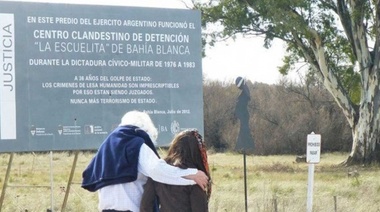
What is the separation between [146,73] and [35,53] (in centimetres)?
144

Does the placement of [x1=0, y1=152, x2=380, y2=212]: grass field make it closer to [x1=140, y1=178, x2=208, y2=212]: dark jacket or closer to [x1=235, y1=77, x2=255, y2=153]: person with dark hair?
[x1=235, y1=77, x2=255, y2=153]: person with dark hair

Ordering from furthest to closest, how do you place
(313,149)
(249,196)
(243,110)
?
(249,196) → (243,110) → (313,149)

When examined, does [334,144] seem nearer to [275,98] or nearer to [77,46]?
[275,98]

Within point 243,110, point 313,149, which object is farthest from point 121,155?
point 243,110

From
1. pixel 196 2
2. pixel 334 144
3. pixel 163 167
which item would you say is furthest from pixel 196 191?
pixel 334 144

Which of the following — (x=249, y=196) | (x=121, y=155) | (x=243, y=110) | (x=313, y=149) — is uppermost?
(x=243, y=110)

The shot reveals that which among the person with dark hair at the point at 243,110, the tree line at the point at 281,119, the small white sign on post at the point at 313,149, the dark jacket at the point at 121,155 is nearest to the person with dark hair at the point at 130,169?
the dark jacket at the point at 121,155

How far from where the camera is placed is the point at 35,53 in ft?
38.6

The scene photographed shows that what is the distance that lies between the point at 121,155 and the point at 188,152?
1.62 feet

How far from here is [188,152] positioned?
7.21m

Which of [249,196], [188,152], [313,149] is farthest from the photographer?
[249,196]

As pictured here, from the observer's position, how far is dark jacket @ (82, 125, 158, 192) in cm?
710

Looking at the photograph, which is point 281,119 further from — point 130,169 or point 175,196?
point 130,169

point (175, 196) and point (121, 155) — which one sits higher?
point (121, 155)
